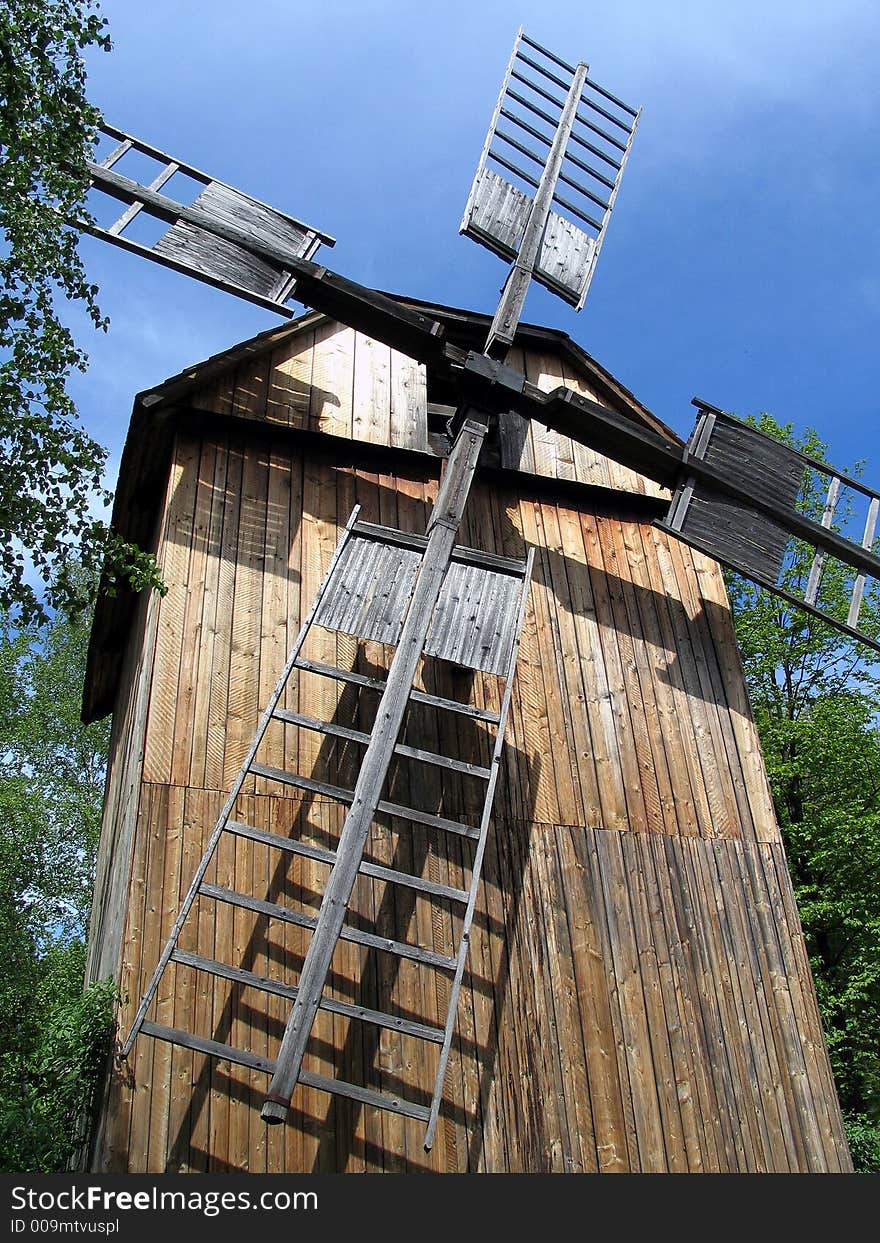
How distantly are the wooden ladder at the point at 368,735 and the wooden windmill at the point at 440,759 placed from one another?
0.03m

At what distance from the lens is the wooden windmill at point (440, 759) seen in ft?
19.8

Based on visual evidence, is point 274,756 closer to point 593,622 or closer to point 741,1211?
point 593,622

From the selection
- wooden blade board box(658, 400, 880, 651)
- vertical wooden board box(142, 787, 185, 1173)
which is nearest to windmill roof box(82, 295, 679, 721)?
wooden blade board box(658, 400, 880, 651)

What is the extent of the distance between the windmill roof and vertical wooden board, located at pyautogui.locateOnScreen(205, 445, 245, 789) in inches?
26.3

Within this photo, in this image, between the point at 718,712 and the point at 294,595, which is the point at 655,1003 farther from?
the point at 294,595

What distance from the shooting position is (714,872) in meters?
7.69

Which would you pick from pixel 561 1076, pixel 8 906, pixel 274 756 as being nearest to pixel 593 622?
pixel 274 756

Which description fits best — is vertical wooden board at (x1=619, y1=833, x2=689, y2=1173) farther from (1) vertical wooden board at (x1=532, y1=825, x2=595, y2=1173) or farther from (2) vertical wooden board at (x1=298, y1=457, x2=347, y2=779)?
(2) vertical wooden board at (x1=298, y1=457, x2=347, y2=779)

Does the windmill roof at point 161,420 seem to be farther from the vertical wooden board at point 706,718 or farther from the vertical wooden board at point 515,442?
the vertical wooden board at point 706,718

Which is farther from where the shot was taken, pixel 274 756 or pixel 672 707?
pixel 672 707

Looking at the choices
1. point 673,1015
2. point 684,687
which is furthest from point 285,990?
point 684,687

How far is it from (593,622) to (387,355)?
3321 mm

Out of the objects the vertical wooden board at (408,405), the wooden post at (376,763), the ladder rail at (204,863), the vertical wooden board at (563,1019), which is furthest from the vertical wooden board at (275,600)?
the vertical wooden board at (563,1019)

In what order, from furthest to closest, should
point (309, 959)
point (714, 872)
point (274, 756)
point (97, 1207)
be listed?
point (714, 872) < point (274, 756) < point (309, 959) < point (97, 1207)
